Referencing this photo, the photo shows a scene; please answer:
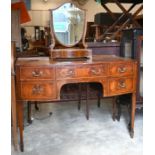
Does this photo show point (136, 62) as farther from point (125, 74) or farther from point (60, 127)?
point (60, 127)

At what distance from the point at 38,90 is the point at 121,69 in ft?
2.35

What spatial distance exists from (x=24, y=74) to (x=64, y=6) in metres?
0.78

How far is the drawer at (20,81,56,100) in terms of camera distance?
1914 millimetres

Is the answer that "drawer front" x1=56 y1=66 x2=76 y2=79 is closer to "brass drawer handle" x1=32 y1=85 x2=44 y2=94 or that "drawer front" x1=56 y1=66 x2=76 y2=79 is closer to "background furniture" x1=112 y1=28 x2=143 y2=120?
"brass drawer handle" x1=32 y1=85 x2=44 y2=94

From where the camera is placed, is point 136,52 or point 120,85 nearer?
point 120,85

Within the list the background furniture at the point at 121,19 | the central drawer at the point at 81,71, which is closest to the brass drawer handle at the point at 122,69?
the central drawer at the point at 81,71

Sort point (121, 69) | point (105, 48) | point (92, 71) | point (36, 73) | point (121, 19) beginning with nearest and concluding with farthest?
point (36, 73), point (92, 71), point (121, 69), point (105, 48), point (121, 19)

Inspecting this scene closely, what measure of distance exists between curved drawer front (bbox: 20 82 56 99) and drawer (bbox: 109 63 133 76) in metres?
0.51

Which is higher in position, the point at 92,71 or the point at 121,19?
the point at 121,19

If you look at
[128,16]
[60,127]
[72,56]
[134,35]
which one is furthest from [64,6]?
[128,16]

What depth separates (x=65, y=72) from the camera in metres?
1.94

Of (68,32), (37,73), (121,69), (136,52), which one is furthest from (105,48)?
(37,73)

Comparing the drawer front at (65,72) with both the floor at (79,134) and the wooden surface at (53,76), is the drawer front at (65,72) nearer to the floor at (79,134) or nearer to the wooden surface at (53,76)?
the wooden surface at (53,76)

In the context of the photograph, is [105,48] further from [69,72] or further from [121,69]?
[69,72]
